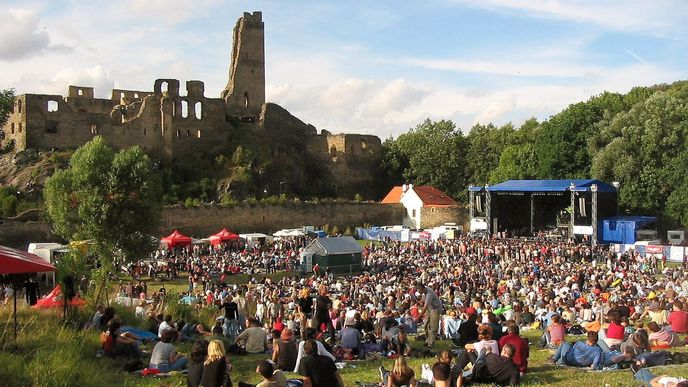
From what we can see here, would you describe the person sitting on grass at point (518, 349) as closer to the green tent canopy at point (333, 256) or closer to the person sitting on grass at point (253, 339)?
the person sitting on grass at point (253, 339)

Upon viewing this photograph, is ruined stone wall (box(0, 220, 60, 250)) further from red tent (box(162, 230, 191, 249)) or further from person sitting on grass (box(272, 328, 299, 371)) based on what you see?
person sitting on grass (box(272, 328, 299, 371))

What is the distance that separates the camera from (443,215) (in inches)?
1953

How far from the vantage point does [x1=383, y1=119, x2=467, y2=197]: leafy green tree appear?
58219mm

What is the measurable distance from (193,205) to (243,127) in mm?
13225

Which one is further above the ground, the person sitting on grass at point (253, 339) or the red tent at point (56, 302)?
the red tent at point (56, 302)

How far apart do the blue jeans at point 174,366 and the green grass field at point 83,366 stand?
0.35 m

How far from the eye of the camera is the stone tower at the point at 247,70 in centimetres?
5897

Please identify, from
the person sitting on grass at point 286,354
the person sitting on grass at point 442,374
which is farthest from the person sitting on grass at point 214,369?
the person sitting on grass at point 442,374

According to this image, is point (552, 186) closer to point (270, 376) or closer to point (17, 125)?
point (17, 125)

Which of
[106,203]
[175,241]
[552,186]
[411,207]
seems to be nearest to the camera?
[106,203]

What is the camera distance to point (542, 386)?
9.14 m

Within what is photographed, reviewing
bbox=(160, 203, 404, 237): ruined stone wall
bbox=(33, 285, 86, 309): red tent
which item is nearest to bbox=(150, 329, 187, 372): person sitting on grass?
bbox=(33, 285, 86, 309): red tent

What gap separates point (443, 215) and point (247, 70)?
804 inches

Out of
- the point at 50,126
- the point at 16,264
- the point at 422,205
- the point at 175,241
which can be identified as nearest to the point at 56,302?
the point at 16,264
